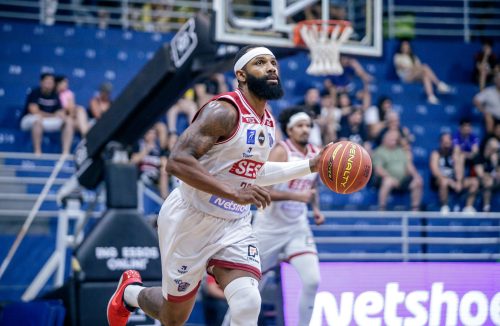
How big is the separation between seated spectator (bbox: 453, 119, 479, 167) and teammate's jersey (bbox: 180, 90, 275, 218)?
9.74 m

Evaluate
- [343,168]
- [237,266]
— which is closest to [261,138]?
[343,168]

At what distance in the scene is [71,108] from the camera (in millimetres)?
14453

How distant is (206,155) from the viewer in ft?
21.2

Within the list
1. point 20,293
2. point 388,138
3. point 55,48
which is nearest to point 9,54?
point 55,48

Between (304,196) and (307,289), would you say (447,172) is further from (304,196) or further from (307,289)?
(307,289)

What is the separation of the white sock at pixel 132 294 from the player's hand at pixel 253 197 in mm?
1849

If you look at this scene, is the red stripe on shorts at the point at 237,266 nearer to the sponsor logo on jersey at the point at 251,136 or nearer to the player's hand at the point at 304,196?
the sponsor logo on jersey at the point at 251,136

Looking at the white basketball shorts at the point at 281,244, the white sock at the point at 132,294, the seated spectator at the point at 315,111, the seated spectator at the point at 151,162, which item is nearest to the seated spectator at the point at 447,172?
the seated spectator at the point at 315,111

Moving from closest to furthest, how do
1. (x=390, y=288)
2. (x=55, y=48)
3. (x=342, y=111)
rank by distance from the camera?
1. (x=390, y=288)
2. (x=342, y=111)
3. (x=55, y=48)

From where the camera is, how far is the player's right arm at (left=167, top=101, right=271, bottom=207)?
19.5ft

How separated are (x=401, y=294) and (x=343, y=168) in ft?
8.87

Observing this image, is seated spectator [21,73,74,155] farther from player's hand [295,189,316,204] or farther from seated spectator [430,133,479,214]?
player's hand [295,189,316,204]

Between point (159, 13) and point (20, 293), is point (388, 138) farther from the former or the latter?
point (20, 293)

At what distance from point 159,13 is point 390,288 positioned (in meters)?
9.98
